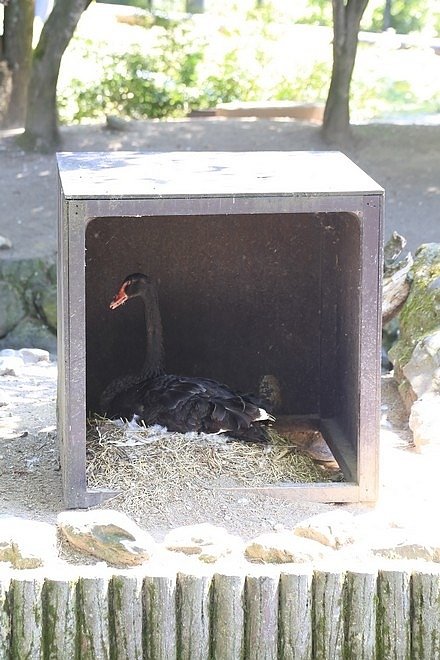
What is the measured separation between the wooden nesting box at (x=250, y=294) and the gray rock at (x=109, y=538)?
0.60 m

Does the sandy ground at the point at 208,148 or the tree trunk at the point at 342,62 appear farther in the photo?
the tree trunk at the point at 342,62

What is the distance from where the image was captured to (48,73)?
1255 cm

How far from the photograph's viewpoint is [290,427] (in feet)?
20.8

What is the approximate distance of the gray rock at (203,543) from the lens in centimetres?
414

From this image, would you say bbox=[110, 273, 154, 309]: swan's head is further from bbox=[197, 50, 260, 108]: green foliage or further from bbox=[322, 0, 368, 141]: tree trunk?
bbox=[197, 50, 260, 108]: green foliage

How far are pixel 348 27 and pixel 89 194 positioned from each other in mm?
9216

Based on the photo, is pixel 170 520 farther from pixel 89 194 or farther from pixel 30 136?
pixel 30 136

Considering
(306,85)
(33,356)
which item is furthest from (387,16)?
(33,356)

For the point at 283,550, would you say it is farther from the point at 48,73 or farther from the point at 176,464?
the point at 48,73

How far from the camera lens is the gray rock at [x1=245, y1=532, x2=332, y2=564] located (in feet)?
13.5

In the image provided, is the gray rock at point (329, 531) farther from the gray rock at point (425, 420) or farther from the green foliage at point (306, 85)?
the green foliage at point (306, 85)

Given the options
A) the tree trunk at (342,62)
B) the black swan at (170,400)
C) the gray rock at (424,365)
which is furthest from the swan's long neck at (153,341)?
the tree trunk at (342,62)

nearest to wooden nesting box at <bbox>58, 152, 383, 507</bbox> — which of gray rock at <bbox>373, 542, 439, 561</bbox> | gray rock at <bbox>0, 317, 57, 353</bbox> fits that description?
gray rock at <bbox>373, 542, 439, 561</bbox>

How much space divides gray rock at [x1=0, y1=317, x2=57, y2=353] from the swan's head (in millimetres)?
4417
